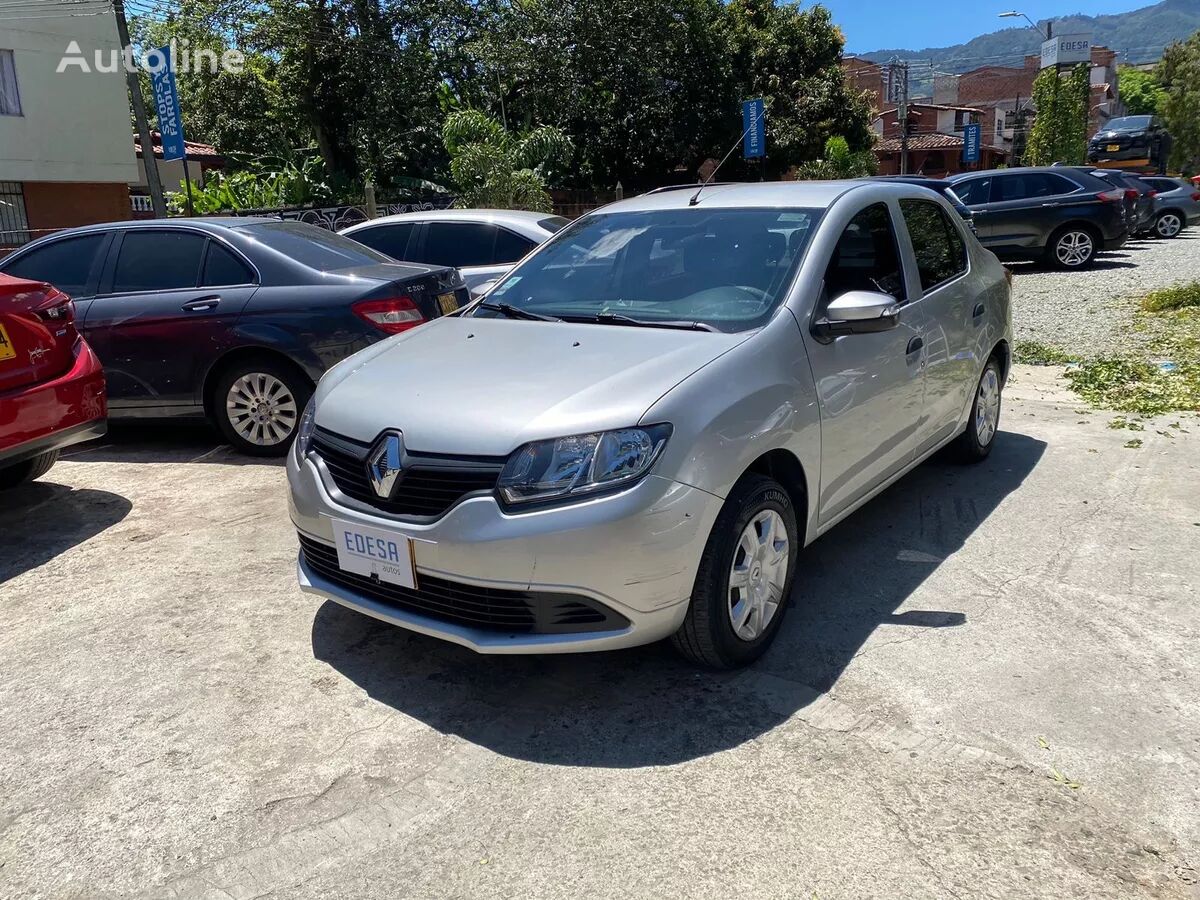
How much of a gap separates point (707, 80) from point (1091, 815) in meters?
30.1

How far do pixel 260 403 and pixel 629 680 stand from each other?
390 centimetres

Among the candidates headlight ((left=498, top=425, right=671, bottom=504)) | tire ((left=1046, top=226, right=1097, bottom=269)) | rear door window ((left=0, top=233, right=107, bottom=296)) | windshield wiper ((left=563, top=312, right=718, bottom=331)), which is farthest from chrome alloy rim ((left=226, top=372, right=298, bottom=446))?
tire ((left=1046, top=226, right=1097, bottom=269))

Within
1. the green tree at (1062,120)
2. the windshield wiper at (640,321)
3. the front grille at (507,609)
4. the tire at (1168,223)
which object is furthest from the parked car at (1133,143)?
the front grille at (507,609)

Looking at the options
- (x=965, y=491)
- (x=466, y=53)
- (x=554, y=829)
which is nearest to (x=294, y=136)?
(x=466, y=53)

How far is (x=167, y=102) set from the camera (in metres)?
16.9

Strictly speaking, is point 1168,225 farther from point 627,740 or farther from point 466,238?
point 627,740

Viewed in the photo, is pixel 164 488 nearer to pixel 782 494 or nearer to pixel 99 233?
pixel 99 233

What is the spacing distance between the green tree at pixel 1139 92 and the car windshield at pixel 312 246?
9887 centimetres

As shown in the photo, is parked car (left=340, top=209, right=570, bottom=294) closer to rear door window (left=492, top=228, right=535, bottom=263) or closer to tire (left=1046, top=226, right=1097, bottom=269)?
rear door window (left=492, top=228, right=535, bottom=263)

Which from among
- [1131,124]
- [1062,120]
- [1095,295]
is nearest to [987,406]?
[1095,295]

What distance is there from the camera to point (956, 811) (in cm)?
272

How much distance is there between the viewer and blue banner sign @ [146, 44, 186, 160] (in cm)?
1692

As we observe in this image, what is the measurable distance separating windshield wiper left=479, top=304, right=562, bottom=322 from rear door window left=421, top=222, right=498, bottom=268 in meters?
4.02

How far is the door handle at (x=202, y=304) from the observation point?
20.9ft
